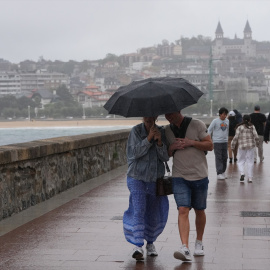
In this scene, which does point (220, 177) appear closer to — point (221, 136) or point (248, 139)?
point (221, 136)

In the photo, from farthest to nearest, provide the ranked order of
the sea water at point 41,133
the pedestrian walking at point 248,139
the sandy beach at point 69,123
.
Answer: the sandy beach at point 69,123 < the sea water at point 41,133 < the pedestrian walking at point 248,139

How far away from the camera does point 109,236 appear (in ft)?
29.2

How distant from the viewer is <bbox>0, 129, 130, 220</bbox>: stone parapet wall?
34.3 feet

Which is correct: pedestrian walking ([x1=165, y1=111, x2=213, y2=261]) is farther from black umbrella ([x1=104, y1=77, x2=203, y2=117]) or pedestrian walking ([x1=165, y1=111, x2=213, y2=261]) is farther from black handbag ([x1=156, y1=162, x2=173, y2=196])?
black umbrella ([x1=104, y1=77, x2=203, y2=117])

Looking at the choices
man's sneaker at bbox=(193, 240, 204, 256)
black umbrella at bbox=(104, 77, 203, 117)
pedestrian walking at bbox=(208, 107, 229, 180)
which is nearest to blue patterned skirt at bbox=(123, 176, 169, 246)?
man's sneaker at bbox=(193, 240, 204, 256)

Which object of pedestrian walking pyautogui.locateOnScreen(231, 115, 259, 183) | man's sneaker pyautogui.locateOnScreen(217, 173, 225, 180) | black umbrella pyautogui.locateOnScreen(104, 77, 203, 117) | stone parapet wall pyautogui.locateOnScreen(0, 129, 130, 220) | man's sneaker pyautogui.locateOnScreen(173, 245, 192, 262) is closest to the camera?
black umbrella pyautogui.locateOnScreen(104, 77, 203, 117)

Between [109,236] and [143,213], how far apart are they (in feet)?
4.25

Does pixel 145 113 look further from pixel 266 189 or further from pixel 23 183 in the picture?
pixel 266 189

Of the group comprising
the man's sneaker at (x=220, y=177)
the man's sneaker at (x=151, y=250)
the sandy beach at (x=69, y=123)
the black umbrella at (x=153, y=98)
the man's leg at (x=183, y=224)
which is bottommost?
the sandy beach at (x=69, y=123)

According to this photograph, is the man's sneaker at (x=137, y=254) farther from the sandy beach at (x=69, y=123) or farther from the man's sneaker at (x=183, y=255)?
the sandy beach at (x=69, y=123)

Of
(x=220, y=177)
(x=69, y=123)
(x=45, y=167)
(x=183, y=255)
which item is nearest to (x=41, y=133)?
(x=69, y=123)

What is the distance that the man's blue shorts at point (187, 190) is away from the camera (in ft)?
25.1

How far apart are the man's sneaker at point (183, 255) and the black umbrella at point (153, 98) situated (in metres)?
1.15

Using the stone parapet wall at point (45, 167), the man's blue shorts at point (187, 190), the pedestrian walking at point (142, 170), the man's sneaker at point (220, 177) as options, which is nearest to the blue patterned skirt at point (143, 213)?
the pedestrian walking at point (142, 170)
